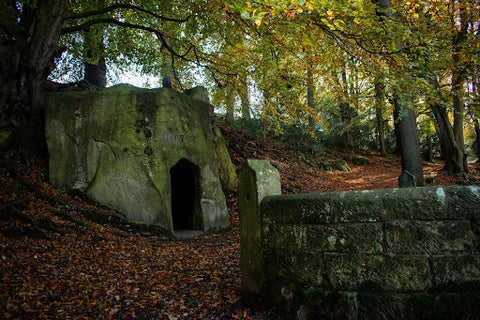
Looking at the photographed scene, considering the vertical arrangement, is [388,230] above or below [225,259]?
above

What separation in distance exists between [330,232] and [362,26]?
16.2 feet

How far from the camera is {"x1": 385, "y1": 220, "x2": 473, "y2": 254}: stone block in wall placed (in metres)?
2.52

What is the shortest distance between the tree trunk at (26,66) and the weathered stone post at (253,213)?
23.8 feet

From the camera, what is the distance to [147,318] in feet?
11.3

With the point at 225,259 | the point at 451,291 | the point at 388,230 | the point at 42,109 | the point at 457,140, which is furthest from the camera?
the point at 457,140

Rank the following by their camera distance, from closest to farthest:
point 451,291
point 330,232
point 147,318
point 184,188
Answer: point 451,291, point 330,232, point 147,318, point 184,188

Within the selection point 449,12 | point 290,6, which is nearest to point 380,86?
point 290,6

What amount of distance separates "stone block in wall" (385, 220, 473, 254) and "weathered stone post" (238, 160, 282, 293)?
1340mm

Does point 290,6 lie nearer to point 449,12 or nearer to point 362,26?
point 362,26

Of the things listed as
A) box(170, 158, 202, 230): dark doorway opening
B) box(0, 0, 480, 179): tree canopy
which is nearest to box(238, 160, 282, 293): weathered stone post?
box(0, 0, 480, 179): tree canopy

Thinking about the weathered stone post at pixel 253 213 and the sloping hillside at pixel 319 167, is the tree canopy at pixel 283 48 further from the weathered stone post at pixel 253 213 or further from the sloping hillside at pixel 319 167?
the sloping hillside at pixel 319 167

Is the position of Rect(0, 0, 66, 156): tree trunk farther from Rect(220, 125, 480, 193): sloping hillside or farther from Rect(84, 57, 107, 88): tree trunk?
Rect(220, 125, 480, 193): sloping hillside

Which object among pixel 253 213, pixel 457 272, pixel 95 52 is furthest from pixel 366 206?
pixel 95 52

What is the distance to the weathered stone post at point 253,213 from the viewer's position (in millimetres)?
3381
